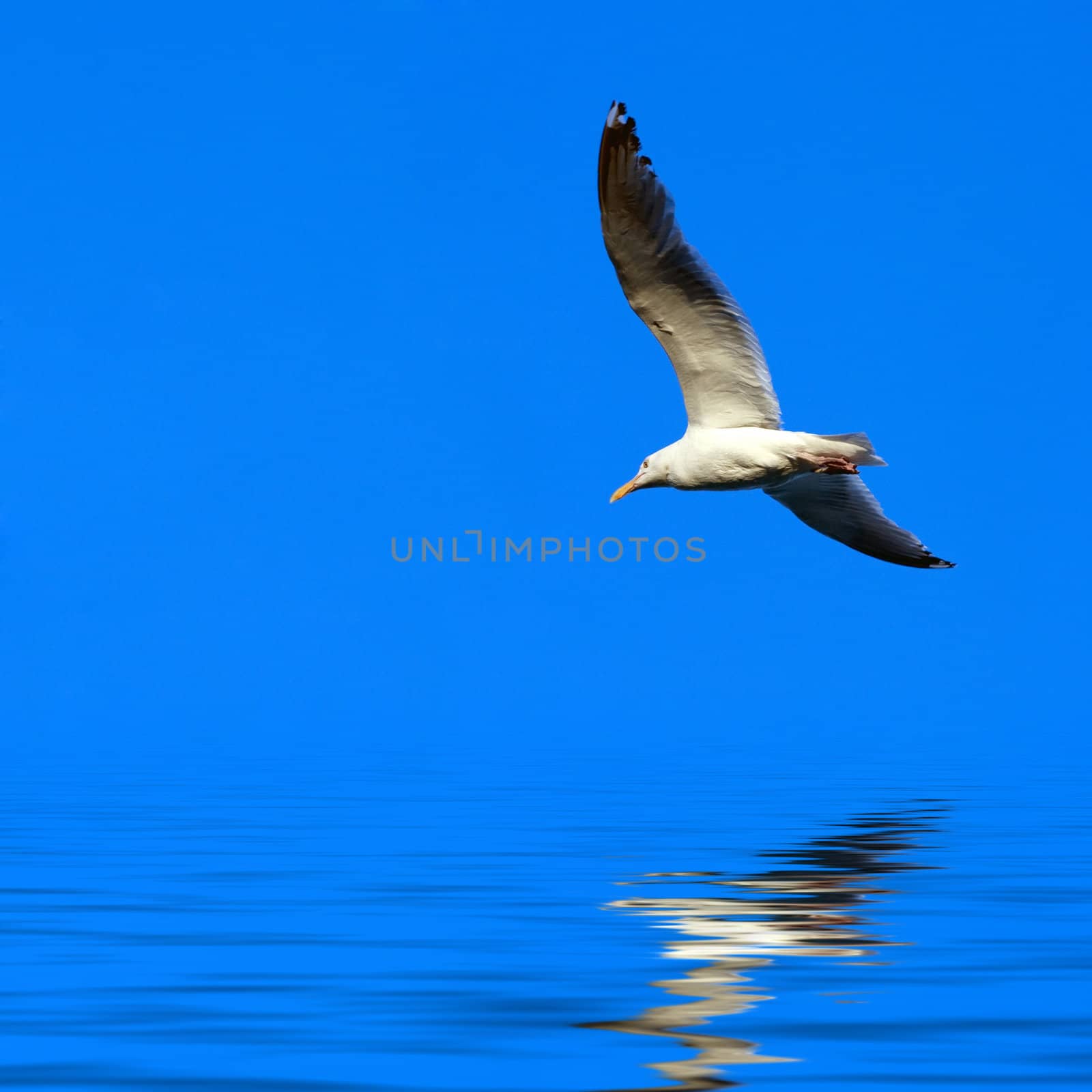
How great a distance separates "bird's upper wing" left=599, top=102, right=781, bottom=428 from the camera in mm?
15836

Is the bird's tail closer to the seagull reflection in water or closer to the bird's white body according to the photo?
the bird's white body

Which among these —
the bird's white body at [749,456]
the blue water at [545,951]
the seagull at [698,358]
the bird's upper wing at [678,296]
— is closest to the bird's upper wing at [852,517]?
the seagull at [698,358]

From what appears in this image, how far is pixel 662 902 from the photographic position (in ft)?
44.7

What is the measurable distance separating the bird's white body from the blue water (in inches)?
141

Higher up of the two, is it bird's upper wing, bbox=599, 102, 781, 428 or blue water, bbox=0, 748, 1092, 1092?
bird's upper wing, bbox=599, 102, 781, 428

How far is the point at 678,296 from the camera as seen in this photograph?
55.3 feet

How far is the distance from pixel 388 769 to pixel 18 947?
25306 mm

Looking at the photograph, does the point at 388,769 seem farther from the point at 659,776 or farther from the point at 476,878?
the point at 476,878

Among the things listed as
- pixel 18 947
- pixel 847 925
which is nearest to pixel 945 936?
pixel 847 925

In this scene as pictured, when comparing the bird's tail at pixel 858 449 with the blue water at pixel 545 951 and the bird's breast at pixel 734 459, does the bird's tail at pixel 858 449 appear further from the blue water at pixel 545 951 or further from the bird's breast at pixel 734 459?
the blue water at pixel 545 951

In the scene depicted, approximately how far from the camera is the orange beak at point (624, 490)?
63.6 feet

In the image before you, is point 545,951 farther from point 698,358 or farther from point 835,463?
point 698,358

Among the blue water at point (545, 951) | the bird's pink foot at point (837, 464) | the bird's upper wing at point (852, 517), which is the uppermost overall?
the bird's upper wing at point (852, 517)

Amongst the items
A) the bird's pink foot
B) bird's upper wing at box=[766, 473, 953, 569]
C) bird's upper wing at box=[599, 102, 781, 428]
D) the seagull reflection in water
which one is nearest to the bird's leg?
the bird's pink foot
